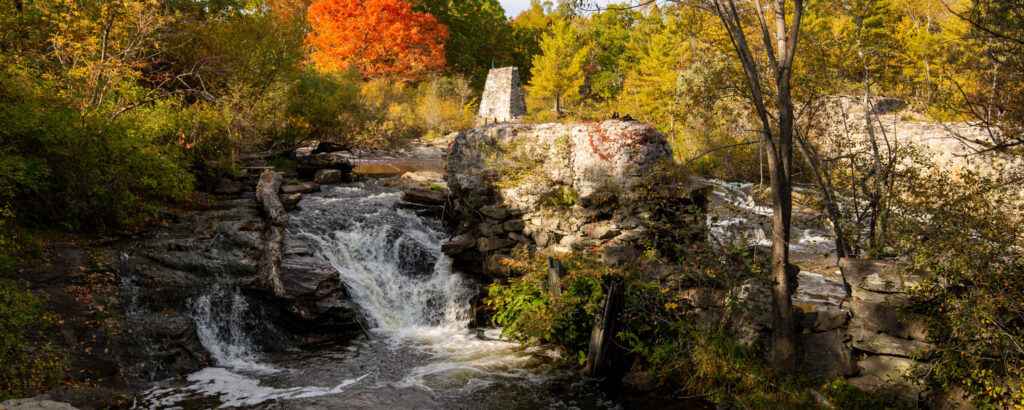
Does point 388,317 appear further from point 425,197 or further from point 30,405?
point 30,405

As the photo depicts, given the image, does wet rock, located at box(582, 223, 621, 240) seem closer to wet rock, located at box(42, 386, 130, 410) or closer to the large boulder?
the large boulder

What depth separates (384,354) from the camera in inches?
371

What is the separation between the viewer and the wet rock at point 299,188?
15.0 meters

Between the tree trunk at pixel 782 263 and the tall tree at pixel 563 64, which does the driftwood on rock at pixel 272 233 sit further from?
the tall tree at pixel 563 64

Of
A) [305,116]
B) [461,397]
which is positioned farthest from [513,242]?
[305,116]

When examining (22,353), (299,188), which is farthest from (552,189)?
(22,353)

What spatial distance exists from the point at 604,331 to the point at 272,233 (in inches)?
285

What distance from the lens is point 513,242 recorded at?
38.7 feet

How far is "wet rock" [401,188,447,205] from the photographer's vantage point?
47.7ft

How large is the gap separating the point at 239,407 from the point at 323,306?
2860mm

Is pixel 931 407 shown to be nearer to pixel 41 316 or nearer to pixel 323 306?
pixel 323 306

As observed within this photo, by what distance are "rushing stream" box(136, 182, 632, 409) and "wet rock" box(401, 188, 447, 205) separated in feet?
3.82

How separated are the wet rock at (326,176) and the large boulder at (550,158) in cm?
563

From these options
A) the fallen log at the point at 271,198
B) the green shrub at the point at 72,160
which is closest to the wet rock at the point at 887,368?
the fallen log at the point at 271,198
